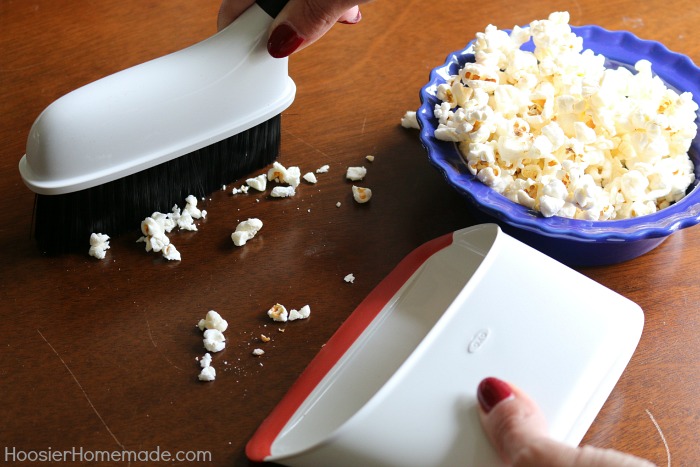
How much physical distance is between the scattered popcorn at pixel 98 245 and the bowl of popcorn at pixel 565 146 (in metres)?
0.32

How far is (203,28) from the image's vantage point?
1.04 meters

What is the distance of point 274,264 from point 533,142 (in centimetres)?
27

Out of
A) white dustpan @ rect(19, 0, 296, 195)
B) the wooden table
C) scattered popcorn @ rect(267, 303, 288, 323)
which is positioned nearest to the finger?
white dustpan @ rect(19, 0, 296, 195)

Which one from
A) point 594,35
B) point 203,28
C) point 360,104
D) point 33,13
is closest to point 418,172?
point 360,104

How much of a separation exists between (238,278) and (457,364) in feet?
0.84

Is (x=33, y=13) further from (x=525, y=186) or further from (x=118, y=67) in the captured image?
(x=525, y=186)

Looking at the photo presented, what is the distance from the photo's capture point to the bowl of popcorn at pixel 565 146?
714 mm

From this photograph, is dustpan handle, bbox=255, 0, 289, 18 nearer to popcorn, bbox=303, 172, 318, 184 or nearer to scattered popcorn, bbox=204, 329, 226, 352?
popcorn, bbox=303, 172, 318, 184

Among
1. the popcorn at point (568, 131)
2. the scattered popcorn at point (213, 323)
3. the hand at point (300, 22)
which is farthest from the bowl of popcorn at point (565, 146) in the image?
the scattered popcorn at point (213, 323)

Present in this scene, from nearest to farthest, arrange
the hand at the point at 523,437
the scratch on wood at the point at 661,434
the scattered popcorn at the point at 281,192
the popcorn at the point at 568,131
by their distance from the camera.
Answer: the hand at the point at 523,437 < the scratch on wood at the point at 661,434 < the popcorn at the point at 568,131 < the scattered popcorn at the point at 281,192

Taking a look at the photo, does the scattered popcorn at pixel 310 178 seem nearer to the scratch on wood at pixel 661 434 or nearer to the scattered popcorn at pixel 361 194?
the scattered popcorn at pixel 361 194

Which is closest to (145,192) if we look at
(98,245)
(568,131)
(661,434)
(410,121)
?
(98,245)

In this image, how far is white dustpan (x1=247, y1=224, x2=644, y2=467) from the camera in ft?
1.81

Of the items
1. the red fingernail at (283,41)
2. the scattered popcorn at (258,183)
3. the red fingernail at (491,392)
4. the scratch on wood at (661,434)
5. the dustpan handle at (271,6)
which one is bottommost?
the scattered popcorn at (258,183)
